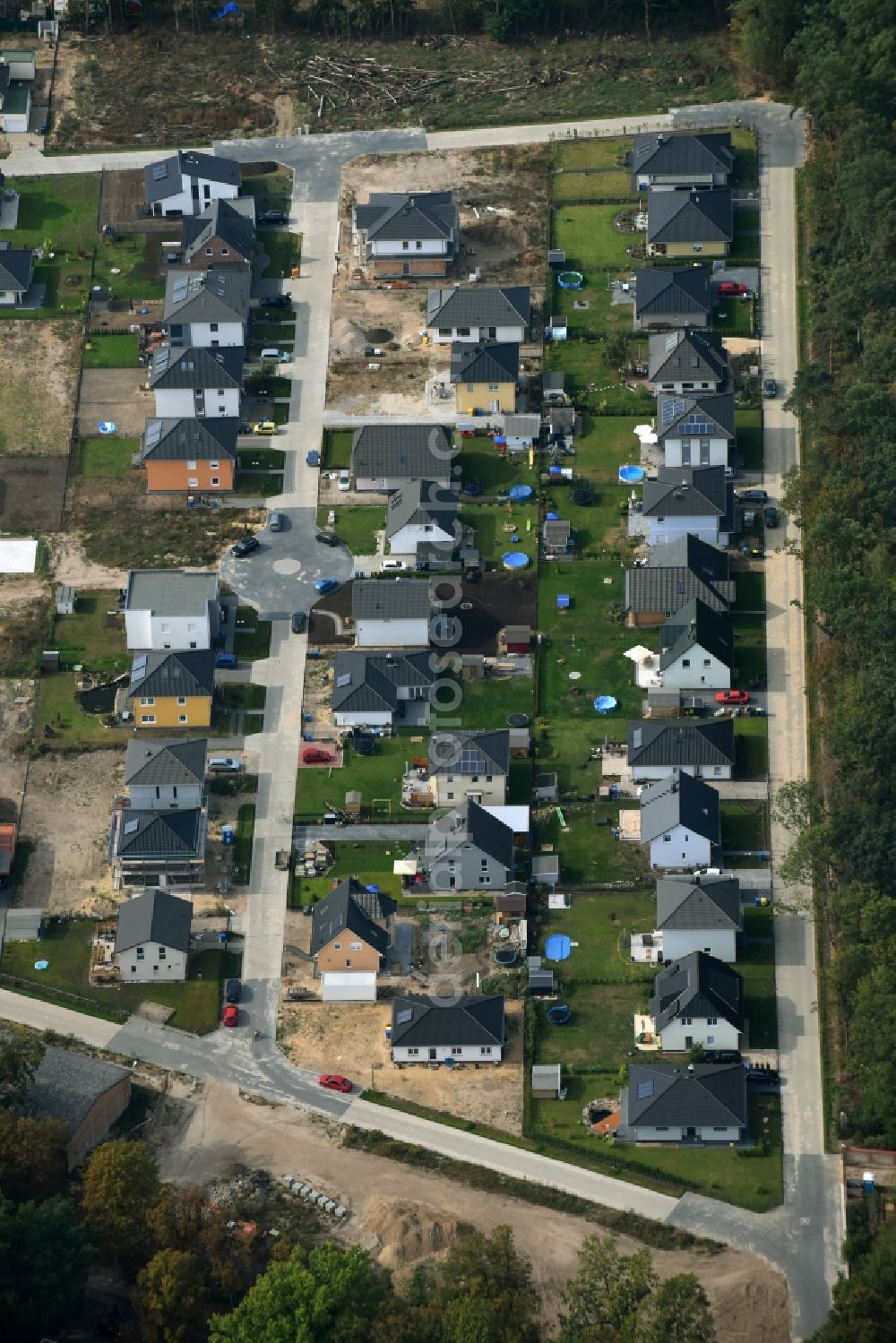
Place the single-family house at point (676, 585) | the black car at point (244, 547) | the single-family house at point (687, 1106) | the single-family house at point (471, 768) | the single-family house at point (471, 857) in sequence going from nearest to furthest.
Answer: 1. the single-family house at point (687, 1106)
2. the single-family house at point (471, 857)
3. the single-family house at point (471, 768)
4. the single-family house at point (676, 585)
5. the black car at point (244, 547)

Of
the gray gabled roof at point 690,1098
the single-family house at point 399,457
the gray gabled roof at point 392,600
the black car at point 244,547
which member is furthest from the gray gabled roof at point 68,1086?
the single-family house at point 399,457

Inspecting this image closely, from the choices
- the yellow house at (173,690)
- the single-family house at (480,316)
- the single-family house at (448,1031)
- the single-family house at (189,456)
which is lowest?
the single-family house at (448,1031)

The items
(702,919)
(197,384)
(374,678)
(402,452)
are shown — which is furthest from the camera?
(197,384)

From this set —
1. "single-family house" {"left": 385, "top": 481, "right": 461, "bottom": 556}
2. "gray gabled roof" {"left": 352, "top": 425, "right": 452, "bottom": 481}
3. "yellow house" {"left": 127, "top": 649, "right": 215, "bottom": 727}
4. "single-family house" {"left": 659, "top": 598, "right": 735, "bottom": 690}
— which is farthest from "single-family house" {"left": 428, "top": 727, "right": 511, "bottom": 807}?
"gray gabled roof" {"left": 352, "top": 425, "right": 452, "bottom": 481}

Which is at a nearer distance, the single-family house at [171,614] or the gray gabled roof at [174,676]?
the gray gabled roof at [174,676]

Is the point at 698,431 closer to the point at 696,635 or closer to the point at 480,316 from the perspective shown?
the point at 480,316

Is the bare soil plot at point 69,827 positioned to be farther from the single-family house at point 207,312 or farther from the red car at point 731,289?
the red car at point 731,289

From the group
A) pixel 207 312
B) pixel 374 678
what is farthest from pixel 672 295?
pixel 374 678

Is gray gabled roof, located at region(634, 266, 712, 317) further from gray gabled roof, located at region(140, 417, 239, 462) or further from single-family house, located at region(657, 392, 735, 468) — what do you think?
gray gabled roof, located at region(140, 417, 239, 462)
